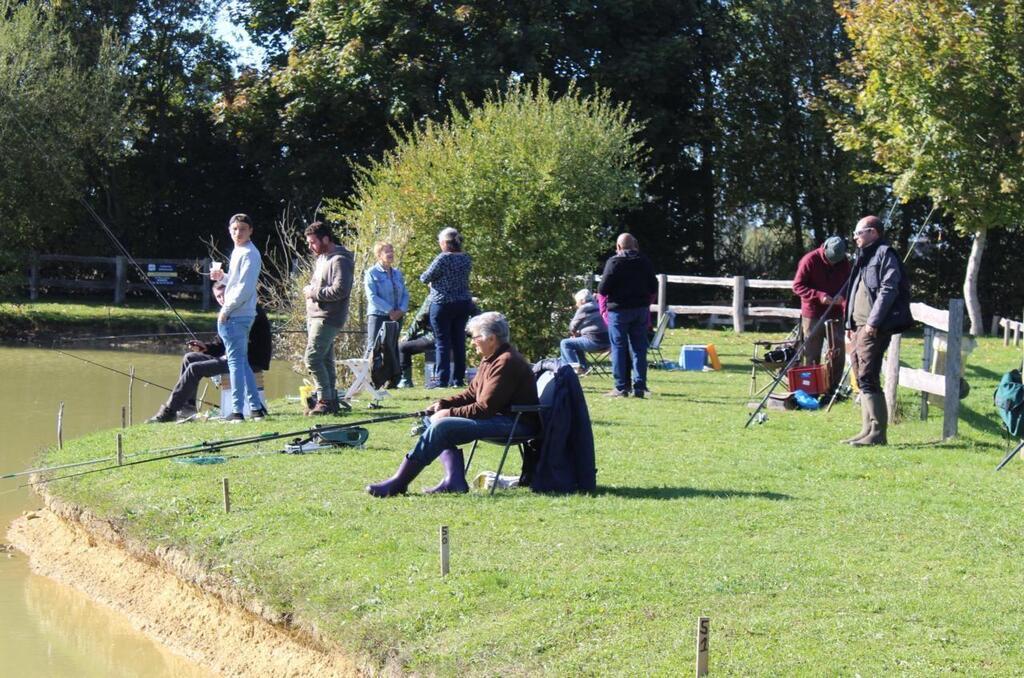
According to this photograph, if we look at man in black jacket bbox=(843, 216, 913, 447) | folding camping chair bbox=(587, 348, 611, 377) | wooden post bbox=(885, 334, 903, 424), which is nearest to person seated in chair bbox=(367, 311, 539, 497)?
man in black jacket bbox=(843, 216, 913, 447)

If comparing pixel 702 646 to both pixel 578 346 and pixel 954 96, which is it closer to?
pixel 578 346

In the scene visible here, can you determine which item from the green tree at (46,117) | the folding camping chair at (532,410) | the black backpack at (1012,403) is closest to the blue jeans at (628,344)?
the black backpack at (1012,403)

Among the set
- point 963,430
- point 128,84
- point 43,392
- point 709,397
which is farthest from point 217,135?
point 963,430

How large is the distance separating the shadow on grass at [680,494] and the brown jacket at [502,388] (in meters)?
0.79

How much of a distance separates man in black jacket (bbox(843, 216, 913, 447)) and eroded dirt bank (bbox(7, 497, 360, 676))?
5737mm

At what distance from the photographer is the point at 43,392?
19.8 meters

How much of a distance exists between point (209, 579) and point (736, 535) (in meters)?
3.19

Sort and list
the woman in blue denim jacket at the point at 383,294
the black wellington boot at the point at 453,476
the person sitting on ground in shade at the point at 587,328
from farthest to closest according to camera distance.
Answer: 1. the person sitting on ground in shade at the point at 587,328
2. the woman in blue denim jacket at the point at 383,294
3. the black wellington boot at the point at 453,476

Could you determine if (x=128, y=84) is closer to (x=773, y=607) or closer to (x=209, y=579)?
(x=209, y=579)

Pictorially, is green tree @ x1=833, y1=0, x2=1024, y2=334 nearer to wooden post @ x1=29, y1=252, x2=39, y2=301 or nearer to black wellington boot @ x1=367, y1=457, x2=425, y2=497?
black wellington boot @ x1=367, y1=457, x2=425, y2=497

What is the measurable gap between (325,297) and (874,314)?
486cm

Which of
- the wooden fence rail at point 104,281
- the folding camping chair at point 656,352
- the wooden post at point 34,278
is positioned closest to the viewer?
the folding camping chair at point 656,352

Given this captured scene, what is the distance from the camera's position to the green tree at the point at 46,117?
102ft

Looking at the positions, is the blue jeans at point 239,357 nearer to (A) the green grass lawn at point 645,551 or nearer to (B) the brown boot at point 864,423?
(A) the green grass lawn at point 645,551
